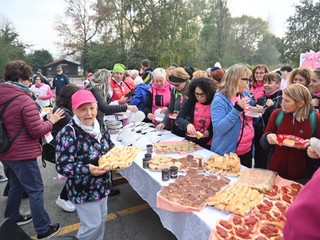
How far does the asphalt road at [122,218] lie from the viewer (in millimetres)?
2713

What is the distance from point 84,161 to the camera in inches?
76.4

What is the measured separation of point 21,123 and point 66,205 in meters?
1.34

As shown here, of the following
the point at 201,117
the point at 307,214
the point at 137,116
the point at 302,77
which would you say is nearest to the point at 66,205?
the point at 137,116

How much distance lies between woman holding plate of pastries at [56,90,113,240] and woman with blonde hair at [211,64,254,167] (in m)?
1.18

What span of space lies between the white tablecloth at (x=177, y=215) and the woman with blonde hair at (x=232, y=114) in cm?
29

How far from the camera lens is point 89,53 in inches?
1148

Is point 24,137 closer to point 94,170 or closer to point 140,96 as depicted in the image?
point 94,170

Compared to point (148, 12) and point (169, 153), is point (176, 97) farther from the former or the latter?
point (148, 12)

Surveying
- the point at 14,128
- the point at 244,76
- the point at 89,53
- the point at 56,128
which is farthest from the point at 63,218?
the point at 89,53

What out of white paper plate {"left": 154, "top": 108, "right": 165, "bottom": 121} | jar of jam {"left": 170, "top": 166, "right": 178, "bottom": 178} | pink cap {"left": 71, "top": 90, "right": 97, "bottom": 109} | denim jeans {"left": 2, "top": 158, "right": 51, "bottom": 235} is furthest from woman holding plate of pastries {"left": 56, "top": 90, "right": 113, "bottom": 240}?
white paper plate {"left": 154, "top": 108, "right": 165, "bottom": 121}

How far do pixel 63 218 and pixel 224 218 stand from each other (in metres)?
2.27

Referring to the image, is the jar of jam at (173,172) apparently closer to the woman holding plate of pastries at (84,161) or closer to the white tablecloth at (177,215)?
the white tablecloth at (177,215)

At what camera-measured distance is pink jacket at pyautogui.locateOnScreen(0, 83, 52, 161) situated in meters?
2.33

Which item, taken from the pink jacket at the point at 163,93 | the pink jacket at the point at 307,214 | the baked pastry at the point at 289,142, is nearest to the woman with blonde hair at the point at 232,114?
the baked pastry at the point at 289,142
